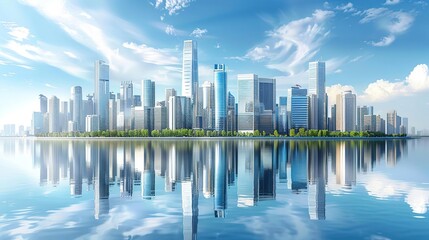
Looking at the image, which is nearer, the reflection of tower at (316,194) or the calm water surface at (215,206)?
the calm water surface at (215,206)

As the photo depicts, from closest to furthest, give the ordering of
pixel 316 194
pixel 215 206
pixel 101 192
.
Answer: pixel 215 206, pixel 316 194, pixel 101 192

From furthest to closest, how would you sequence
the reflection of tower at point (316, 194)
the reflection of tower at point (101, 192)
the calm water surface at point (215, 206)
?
the reflection of tower at point (101, 192) → the reflection of tower at point (316, 194) → the calm water surface at point (215, 206)

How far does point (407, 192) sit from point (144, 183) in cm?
2395

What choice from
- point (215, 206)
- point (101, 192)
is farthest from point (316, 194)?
point (101, 192)

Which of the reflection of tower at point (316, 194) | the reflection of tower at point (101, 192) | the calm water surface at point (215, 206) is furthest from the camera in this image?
the reflection of tower at point (101, 192)

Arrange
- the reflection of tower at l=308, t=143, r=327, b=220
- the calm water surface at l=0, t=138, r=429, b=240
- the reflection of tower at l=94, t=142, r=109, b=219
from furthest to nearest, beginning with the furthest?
the reflection of tower at l=94, t=142, r=109, b=219
the reflection of tower at l=308, t=143, r=327, b=220
the calm water surface at l=0, t=138, r=429, b=240

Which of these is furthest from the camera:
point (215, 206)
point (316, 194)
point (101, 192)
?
point (101, 192)

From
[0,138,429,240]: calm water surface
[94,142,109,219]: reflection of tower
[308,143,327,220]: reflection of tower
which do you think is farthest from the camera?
[94,142,109,219]: reflection of tower

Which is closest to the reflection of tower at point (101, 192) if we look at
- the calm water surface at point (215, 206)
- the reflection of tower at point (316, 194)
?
the calm water surface at point (215, 206)

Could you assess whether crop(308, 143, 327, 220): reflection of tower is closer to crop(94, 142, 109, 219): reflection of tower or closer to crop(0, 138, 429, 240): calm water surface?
crop(0, 138, 429, 240): calm water surface

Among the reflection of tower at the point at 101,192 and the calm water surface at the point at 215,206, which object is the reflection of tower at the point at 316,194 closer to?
the calm water surface at the point at 215,206

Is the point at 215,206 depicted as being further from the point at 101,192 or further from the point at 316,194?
the point at 101,192

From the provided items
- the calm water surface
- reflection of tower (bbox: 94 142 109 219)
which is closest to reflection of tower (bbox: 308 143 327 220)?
the calm water surface

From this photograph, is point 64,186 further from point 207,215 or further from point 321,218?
point 321,218
